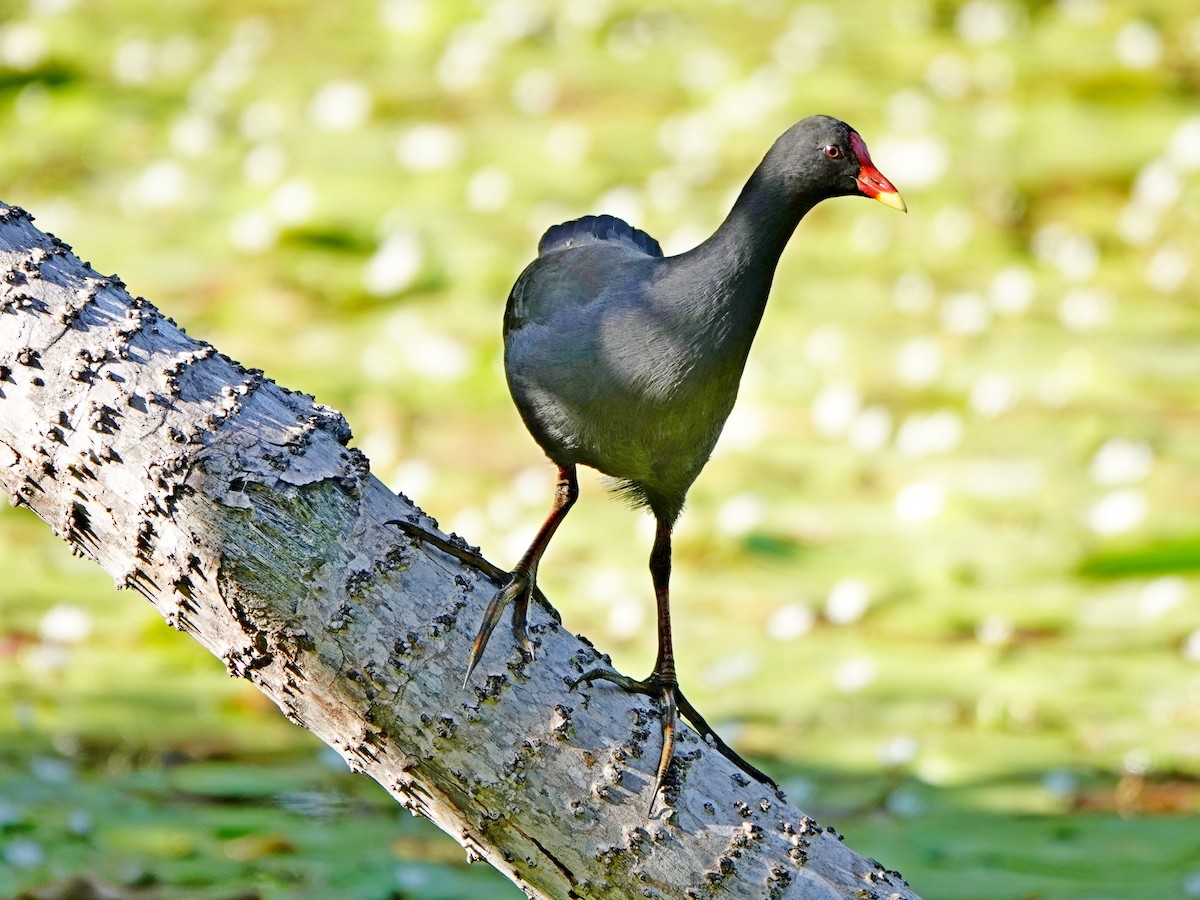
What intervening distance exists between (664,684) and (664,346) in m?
0.44

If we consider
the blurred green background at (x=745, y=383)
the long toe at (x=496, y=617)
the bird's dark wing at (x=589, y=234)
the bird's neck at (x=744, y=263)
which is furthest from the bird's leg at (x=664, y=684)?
the blurred green background at (x=745, y=383)

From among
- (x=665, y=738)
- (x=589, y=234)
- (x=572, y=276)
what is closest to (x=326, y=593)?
(x=665, y=738)

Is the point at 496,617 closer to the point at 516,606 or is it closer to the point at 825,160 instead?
the point at 516,606

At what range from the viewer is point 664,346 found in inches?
74.3

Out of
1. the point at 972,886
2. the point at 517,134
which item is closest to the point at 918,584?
the point at 972,886

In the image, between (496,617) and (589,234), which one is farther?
(589,234)

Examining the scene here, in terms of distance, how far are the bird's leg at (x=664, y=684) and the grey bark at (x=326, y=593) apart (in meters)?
0.02

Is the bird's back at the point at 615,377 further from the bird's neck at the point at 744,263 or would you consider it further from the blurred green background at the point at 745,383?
the blurred green background at the point at 745,383

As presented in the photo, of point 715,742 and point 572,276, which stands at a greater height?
point 572,276

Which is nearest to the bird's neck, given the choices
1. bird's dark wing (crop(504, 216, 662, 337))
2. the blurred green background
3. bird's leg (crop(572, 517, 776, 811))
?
bird's dark wing (crop(504, 216, 662, 337))

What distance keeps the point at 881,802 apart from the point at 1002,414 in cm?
208

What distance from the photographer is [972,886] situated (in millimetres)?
2684

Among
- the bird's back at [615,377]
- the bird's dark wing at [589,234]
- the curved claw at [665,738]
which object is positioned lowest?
the curved claw at [665,738]

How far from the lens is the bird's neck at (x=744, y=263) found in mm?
1877
